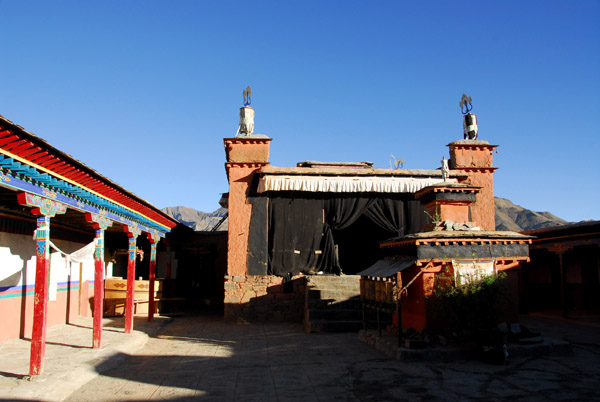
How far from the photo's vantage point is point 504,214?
50531 millimetres

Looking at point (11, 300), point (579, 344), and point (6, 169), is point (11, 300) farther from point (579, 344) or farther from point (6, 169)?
point (579, 344)

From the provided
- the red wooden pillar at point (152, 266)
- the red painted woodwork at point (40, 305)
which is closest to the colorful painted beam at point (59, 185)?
the red painted woodwork at point (40, 305)

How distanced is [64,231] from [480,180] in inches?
→ 558

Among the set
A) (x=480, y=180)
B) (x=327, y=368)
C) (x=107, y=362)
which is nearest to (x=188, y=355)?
(x=107, y=362)

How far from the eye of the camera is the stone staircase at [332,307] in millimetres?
12211

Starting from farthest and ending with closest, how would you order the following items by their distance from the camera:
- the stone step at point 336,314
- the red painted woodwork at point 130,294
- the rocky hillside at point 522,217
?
1. the rocky hillside at point 522,217
2. the stone step at point 336,314
3. the red painted woodwork at point 130,294

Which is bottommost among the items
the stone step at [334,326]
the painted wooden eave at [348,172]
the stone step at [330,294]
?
the stone step at [334,326]

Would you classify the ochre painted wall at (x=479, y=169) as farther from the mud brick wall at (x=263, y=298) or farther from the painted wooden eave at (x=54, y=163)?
the painted wooden eave at (x=54, y=163)

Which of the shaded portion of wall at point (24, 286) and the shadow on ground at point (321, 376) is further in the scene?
the shaded portion of wall at point (24, 286)

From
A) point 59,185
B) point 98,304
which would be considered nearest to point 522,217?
point 98,304

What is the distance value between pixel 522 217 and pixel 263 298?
4315cm

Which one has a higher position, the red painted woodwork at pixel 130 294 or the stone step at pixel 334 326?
the red painted woodwork at pixel 130 294

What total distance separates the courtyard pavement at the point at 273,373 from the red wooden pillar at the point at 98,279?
1.01 ft

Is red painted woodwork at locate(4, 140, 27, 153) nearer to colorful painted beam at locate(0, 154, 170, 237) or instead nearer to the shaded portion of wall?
colorful painted beam at locate(0, 154, 170, 237)
